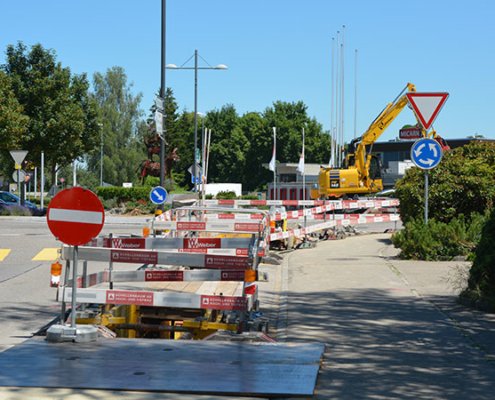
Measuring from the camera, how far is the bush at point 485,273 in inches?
411

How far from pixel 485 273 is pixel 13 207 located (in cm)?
3693

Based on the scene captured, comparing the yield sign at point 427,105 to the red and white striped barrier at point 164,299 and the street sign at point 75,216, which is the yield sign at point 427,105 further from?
the street sign at point 75,216

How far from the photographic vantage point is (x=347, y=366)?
296 inches

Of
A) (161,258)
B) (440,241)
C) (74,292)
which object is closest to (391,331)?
(161,258)

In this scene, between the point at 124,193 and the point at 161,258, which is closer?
the point at 161,258

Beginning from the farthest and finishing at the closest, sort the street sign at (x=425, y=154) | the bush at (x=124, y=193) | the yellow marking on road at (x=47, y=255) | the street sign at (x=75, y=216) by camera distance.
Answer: the bush at (x=124, y=193)
the yellow marking on road at (x=47, y=255)
the street sign at (x=425, y=154)
the street sign at (x=75, y=216)

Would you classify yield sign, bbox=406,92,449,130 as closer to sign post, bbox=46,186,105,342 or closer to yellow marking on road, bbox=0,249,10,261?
sign post, bbox=46,186,105,342

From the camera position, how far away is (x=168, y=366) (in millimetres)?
7285

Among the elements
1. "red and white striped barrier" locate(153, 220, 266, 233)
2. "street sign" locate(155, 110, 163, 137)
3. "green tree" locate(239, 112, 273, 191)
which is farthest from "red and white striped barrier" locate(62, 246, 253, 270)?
"green tree" locate(239, 112, 273, 191)

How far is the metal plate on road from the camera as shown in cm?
650

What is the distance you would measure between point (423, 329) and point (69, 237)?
13.2 ft

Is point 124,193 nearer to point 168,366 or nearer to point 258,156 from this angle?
point 258,156

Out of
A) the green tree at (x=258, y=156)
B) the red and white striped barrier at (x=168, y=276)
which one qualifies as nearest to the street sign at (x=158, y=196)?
the red and white striped barrier at (x=168, y=276)

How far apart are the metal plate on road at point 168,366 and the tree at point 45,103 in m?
42.4
